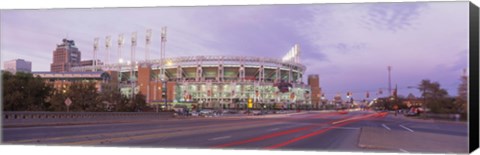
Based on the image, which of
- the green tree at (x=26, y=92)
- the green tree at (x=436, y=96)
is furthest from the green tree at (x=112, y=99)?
the green tree at (x=436, y=96)

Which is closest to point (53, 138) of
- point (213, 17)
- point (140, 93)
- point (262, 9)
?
point (213, 17)

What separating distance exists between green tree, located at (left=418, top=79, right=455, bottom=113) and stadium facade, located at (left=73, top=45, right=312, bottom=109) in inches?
339

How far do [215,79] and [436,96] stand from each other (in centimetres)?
7416

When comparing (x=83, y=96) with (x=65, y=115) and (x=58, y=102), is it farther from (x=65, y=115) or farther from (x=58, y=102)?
(x=65, y=115)

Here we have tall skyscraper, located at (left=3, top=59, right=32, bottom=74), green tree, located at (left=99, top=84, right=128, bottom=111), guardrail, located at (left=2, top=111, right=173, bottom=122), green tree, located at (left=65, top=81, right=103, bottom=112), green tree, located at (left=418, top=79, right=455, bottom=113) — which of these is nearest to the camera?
green tree, located at (left=418, top=79, right=455, bottom=113)

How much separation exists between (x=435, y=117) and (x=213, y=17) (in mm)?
16658

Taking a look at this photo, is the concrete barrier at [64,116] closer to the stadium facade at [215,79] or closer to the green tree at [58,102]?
the stadium facade at [215,79]

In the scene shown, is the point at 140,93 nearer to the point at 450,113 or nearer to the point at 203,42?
the point at 203,42

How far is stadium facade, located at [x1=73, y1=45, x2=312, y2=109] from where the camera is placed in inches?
2105

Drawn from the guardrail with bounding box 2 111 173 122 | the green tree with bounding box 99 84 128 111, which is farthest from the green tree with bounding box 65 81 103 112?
→ the guardrail with bounding box 2 111 173 122

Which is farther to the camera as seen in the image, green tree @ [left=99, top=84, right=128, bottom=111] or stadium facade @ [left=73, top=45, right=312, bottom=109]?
green tree @ [left=99, top=84, right=128, bottom=111]

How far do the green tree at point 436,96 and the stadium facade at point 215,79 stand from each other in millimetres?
8618

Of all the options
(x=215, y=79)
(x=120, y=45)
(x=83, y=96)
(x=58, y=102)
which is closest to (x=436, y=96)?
(x=120, y=45)

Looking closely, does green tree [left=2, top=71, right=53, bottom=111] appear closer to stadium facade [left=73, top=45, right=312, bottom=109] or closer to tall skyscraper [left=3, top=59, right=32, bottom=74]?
stadium facade [left=73, top=45, right=312, bottom=109]
